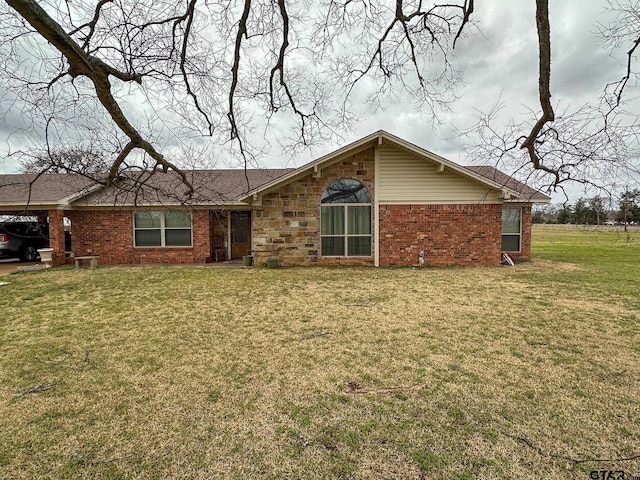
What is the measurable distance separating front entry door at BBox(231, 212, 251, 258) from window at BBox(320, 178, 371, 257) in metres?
4.65

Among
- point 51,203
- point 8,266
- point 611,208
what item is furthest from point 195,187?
point 611,208

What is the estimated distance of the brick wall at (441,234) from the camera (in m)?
11.1

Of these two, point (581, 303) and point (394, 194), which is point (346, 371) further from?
point (394, 194)

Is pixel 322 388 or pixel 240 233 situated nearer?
pixel 322 388

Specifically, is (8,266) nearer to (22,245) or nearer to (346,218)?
(22,245)

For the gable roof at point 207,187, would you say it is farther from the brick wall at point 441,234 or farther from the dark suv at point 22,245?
the dark suv at point 22,245

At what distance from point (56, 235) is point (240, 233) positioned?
21.3ft

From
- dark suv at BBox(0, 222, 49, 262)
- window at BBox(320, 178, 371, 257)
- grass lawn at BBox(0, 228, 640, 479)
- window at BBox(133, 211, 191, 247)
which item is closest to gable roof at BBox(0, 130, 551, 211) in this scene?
window at BBox(133, 211, 191, 247)

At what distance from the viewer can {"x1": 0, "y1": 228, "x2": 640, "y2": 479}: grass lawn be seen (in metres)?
2.28

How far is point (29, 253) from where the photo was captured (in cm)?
1453

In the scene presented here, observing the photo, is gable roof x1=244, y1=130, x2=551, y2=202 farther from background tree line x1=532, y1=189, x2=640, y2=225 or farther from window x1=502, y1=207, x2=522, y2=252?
background tree line x1=532, y1=189, x2=640, y2=225

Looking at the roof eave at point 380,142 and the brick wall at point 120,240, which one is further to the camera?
the brick wall at point 120,240

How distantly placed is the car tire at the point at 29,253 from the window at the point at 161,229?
17.7ft

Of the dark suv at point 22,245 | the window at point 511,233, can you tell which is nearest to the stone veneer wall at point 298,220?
the window at point 511,233
